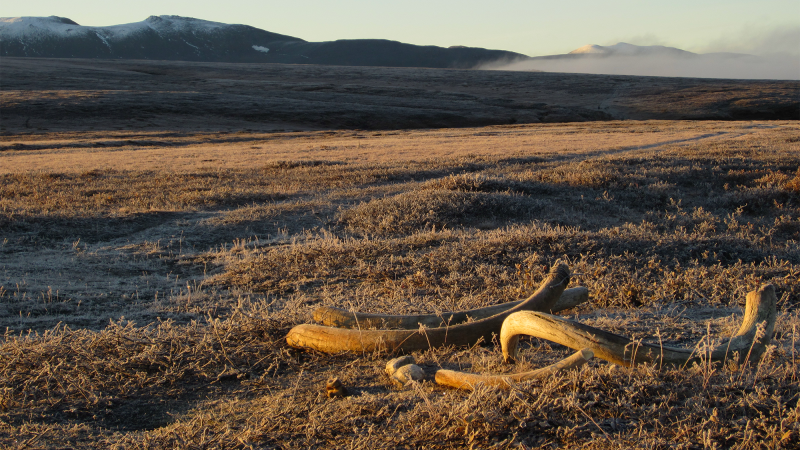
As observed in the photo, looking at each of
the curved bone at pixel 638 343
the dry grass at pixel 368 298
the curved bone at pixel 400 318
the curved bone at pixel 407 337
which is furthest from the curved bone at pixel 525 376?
the curved bone at pixel 400 318

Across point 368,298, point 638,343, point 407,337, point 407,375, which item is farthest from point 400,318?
point 638,343

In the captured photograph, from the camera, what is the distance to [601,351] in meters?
3.08

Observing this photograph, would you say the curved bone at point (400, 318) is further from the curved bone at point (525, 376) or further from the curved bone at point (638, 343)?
the curved bone at point (525, 376)

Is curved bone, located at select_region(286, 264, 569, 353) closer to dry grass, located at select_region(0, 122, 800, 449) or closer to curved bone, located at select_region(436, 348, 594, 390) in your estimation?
dry grass, located at select_region(0, 122, 800, 449)

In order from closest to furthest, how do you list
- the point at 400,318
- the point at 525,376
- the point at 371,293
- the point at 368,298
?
the point at 525,376 → the point at 400,318 → the point at 368,298 → the point at 371,293

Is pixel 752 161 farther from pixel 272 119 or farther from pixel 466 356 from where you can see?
pixel 272 119

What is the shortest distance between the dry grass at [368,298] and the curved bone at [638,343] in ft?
0.45

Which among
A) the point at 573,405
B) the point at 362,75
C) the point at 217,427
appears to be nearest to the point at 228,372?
the point at 217,427

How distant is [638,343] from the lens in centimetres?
303

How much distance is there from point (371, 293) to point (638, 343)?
3.50 metres

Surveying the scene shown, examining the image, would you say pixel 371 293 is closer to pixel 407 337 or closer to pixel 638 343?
pixel 407 337

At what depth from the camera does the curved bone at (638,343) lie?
3.03 meters

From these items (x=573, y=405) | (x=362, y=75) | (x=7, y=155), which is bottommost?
(x=7, y=155)

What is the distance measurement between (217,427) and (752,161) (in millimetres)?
18327
